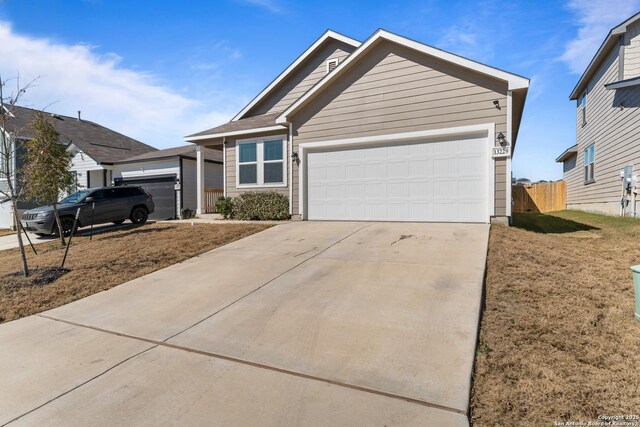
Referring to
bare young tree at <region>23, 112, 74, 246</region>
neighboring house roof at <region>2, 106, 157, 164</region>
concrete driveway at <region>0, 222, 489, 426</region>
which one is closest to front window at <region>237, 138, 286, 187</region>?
bare young tree at <region>23, 112, 74, 246</region>

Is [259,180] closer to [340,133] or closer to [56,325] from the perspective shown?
[340,133]

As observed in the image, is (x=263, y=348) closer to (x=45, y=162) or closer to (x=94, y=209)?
(x=45, y=162)

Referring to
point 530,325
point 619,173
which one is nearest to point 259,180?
point 530,325

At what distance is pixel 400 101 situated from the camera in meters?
9.71

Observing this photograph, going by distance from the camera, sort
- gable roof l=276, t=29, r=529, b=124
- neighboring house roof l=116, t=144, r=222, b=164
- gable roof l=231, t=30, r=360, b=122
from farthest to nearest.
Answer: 1. neighboring house roof l=116, t=144, r=222, b=164
2. gable roof l=231, t=30, r=360, b=122
3. gable roof l=276, t=29, r=529, b=124

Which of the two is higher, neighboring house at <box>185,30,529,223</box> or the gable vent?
the gable vent

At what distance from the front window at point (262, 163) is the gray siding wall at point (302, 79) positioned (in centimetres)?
350

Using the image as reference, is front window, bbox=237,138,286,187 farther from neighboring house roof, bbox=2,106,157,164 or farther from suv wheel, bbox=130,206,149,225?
neighboring house roof, bbox=2,106,157,164

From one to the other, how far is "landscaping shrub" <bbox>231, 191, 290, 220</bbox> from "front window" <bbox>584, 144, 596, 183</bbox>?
47.8ft

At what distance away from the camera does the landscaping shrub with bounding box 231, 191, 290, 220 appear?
11.5m

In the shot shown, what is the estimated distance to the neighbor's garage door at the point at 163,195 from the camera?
51.6 ft

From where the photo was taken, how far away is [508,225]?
8562 millimetres

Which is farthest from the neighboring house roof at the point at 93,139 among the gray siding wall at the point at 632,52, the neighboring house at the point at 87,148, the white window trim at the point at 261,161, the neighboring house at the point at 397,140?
the gray siding wall at the point at 632,52

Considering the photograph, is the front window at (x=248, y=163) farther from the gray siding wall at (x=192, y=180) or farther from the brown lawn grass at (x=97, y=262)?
the gray siding wall at (x=192, y=180)
